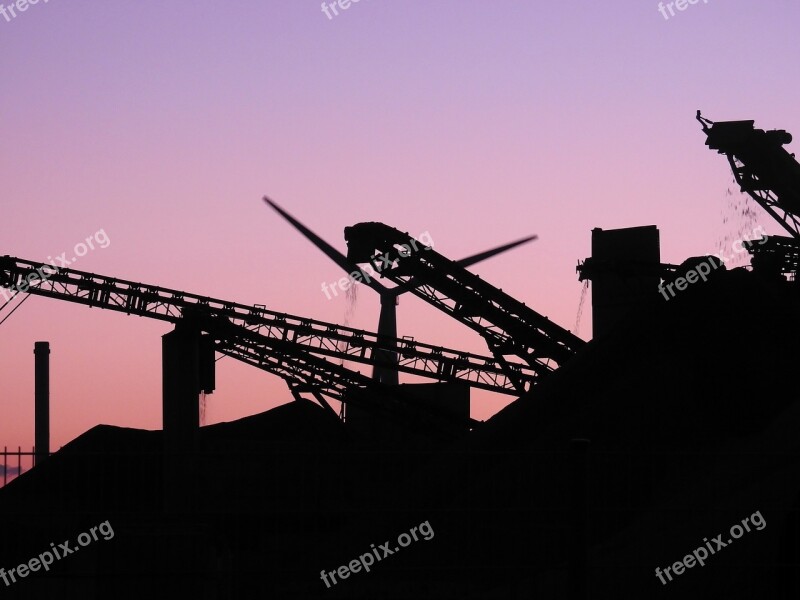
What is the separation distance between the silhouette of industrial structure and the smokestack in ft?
10.2

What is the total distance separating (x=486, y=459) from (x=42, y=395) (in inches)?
1592

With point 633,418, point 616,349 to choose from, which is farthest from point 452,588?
point 616,349

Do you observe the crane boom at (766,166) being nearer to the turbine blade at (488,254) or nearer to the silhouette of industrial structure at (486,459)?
the silhouette of industrial structure at (486,459)

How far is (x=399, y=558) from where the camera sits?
54.3ft

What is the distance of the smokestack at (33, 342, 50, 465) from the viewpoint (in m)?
51.6

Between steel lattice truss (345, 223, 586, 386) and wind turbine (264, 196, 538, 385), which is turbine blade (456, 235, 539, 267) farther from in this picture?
steel lattice truss (345, 223, 586, 386)

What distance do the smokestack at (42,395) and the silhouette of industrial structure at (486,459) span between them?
3.11 metres

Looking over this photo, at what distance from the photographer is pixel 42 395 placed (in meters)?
52.8

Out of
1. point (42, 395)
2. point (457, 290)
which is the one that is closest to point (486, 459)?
point (457, 290)

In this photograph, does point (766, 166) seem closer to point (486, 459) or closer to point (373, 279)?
point (373, 279)

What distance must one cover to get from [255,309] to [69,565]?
24.3m

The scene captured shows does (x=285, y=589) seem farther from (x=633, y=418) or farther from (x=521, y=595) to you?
(x=633, y=418)

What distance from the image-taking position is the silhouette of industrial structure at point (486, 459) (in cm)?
1194

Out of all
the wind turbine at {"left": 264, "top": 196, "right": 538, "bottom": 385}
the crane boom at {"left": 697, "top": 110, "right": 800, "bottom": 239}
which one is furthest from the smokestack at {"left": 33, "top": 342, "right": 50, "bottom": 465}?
the crane boom at {"left": 697, "top": 110, "right": 800, "bottom": 239}
